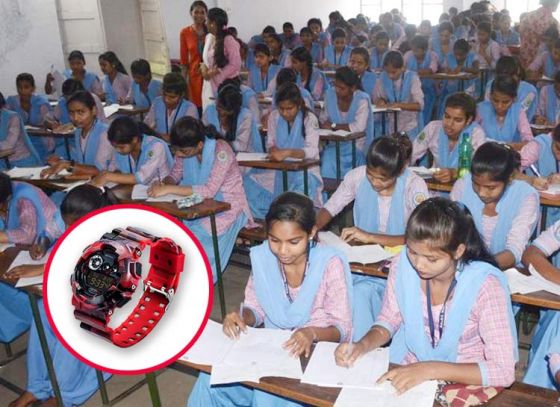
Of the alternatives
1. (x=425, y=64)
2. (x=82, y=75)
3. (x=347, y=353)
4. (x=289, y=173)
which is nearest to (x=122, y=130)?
(x=289, y=173)

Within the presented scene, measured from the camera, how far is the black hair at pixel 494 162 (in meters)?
2.38

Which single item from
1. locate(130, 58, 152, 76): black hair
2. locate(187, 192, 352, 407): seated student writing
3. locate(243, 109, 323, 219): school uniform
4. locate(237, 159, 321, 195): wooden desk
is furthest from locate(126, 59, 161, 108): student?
locate(187, 192, 352, 407): seated student writing

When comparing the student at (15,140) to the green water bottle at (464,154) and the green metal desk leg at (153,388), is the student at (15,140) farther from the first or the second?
the green metal desk leg at (153,388)

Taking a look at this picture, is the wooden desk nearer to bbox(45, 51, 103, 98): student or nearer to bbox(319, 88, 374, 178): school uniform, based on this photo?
bbox(319, 88, 374, 178): school uniform

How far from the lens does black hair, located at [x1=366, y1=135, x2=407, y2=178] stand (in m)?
2.58

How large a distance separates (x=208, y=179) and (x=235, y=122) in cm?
121

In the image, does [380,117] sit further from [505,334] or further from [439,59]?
[505,334]

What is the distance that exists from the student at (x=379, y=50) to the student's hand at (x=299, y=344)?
22.7 feet

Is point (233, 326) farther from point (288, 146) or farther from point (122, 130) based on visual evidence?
point (288, 146)

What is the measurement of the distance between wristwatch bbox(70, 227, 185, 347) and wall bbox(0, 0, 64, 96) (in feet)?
25.2

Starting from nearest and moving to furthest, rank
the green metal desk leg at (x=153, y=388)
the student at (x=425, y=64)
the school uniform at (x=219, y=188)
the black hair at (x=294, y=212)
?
the green metal desk leg at (x=153, y=388), the black hair at (x=294, y=212), the school uniform at (x=219, y=188), the student at (x=425, y=64)

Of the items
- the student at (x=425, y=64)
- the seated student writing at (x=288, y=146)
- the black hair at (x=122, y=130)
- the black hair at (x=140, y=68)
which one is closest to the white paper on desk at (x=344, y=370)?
the black hair at (x=122, y=130)

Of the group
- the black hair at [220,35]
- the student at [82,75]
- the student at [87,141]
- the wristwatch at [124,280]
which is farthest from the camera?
the student at [82,75]

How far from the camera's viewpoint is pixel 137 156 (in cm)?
369
